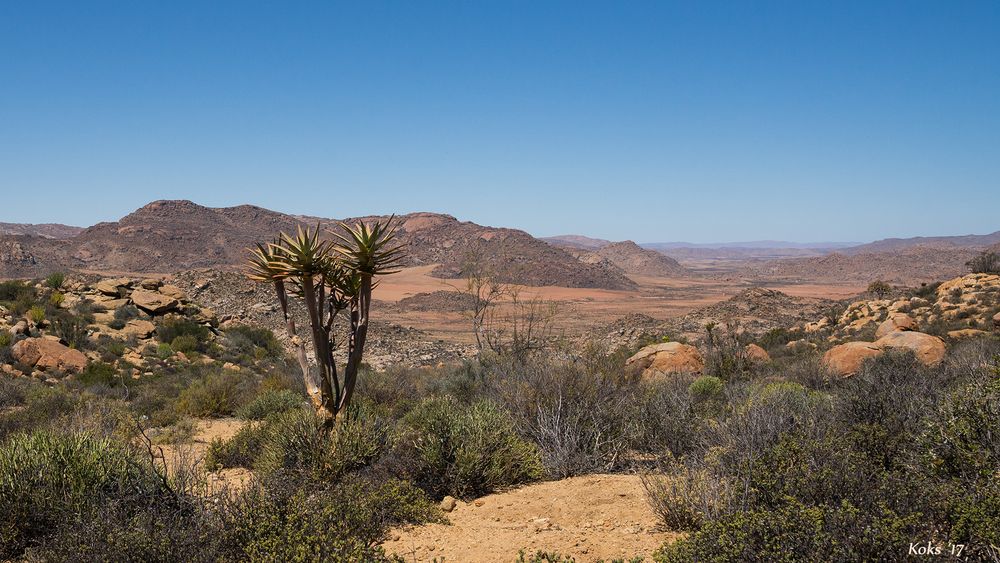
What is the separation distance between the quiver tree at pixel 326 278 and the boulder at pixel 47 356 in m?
13.4

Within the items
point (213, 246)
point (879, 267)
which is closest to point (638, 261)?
point (879, 267)

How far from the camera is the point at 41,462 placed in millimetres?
5629

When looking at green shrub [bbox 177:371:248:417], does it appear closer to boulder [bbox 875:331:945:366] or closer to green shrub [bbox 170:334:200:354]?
green shrub [bbox 170:334:200:354]

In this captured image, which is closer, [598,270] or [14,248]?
[14,248]

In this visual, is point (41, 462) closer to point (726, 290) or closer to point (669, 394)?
point (669, 394)

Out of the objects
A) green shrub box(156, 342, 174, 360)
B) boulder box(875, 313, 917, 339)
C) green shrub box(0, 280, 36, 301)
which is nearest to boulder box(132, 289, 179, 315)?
green shrub box(0, 280, 36, 301)

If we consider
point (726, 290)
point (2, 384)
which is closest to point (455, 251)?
point (726, 290)

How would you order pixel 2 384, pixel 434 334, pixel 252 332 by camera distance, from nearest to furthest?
pixel 2 384
pixel 252 332
pixel 434 334

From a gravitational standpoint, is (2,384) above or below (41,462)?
below

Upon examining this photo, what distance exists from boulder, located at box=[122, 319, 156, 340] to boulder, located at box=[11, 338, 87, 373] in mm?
3699

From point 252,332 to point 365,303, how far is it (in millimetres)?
21211

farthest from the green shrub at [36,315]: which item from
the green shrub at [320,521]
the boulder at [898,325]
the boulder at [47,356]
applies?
the boulder at [898,325]

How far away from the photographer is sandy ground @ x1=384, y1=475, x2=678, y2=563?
518 cm

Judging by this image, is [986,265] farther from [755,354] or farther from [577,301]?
[577,301]
